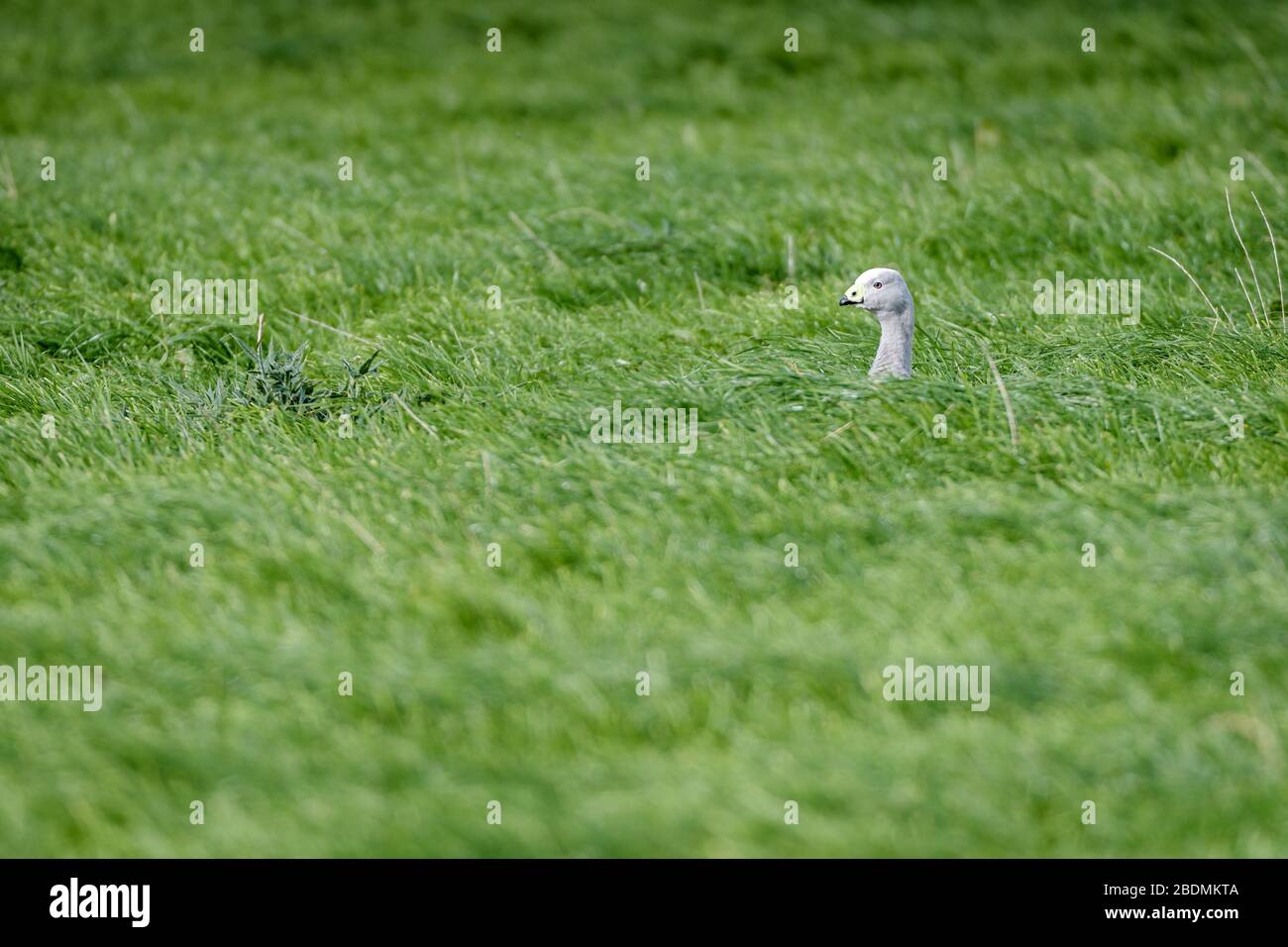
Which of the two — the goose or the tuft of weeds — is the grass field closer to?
the tuft of weeds

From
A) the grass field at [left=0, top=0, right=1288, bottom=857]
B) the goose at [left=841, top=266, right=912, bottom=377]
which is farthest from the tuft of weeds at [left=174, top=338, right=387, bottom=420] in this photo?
the goose at [left=841, top=266, right=912, bottom=377]

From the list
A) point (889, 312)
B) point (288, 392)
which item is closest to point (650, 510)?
point (889, 312)

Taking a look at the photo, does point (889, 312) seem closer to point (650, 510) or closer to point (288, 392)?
point (650, 510)

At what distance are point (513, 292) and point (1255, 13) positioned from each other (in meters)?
9.53

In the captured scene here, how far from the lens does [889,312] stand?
5.05 meters

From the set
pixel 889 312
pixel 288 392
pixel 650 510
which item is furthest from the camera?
pixel 288 392

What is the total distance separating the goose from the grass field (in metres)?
0.16

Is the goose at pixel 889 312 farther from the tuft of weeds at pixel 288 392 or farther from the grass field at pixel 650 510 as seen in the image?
the tuft of weeds at pixel 288 392

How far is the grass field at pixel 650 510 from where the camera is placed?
3170 millimetres

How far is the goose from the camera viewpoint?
5016 millimetres

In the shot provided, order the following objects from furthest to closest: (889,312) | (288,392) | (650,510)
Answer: (288,392), (889,312), (650,510)

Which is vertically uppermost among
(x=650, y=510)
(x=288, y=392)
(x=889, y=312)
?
(x=889, y=312)

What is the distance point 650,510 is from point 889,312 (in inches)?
56.7
